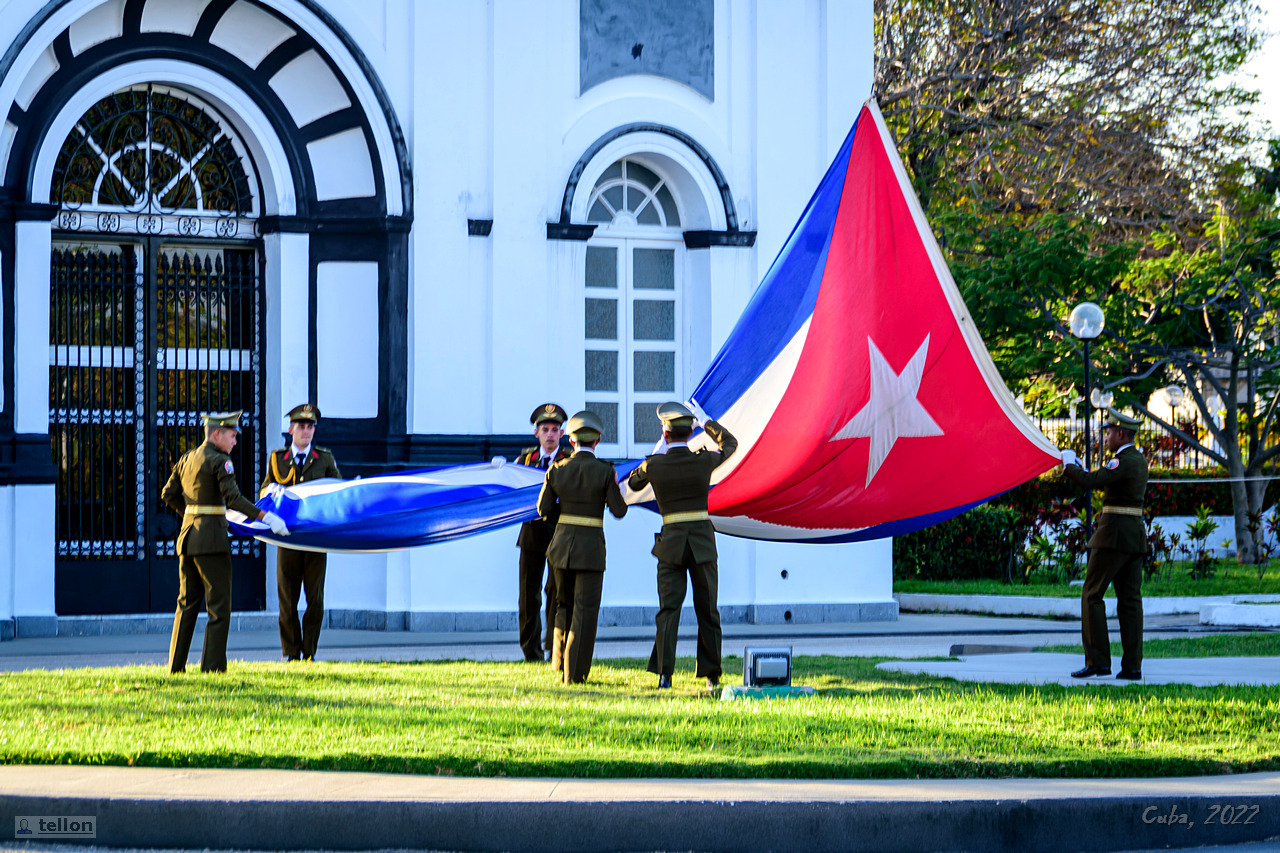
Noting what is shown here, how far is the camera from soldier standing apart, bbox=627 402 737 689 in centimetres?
1171

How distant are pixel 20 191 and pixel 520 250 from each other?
486cm

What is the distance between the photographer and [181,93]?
16828 mm

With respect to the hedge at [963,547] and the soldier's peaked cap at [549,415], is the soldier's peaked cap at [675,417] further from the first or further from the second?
the hedge at [963,547]

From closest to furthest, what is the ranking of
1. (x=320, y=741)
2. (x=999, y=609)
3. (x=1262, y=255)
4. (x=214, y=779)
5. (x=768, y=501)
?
(x=214, y=779), (x=320, y=741), (x=768, y=501), (x=999, y=609), (x=1262, y=255)

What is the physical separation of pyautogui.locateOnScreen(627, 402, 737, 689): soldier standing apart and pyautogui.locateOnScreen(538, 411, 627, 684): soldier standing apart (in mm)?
403

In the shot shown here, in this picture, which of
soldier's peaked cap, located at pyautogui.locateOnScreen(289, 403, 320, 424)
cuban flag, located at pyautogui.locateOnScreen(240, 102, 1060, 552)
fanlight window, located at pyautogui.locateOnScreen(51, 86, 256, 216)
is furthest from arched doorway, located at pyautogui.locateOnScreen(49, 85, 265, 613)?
cuban flag, located at pyautogui.locateOnScreen(240, 102, 1060, 552)

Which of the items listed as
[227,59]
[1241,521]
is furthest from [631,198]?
[1241,521]

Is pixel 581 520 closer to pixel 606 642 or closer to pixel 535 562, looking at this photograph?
pixel 535 562

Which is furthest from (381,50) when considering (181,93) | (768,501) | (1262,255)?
(1262,255)

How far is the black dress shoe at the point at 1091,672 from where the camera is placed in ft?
39.8

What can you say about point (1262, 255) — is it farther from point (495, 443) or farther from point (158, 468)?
point (158, 468)

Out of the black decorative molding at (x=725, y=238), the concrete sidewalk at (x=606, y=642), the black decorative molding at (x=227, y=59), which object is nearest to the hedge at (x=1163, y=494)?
the concrete sidewalk at (x=606, y=642)

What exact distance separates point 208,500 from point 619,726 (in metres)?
4.39

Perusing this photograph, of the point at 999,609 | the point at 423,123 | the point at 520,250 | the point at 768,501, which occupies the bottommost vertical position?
the point at 999,609
